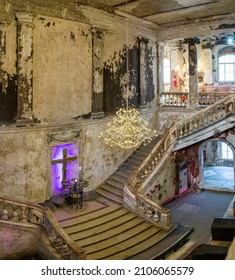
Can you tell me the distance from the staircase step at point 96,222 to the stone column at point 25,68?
411 cm

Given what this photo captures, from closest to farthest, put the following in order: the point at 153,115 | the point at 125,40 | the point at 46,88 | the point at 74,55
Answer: the point at 46,88
the point at 74,55
the point at 125,40
the point at 153,115

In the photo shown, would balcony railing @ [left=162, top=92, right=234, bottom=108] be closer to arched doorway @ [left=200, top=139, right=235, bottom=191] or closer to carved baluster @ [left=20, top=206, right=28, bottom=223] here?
arched doorway @ [left=200, top=139, right=235, bottom=191]

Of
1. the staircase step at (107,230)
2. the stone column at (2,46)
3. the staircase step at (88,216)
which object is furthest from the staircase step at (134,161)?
the stone column at (2,46)

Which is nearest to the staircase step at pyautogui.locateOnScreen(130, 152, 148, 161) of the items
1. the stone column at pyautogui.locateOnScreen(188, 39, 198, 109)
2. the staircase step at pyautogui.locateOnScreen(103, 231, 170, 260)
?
the stone column at pyautogui.locateOnScreen(188, 39, 198, 109)

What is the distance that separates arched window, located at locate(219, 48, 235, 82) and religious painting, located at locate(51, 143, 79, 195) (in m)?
14.2

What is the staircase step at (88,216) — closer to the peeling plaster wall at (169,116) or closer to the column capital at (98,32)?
the peeling plaster wall at (169,116)

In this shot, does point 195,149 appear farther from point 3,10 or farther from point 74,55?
point 3,10

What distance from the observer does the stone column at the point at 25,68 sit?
1155 centimetres

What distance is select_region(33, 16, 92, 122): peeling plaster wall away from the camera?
39.9ft

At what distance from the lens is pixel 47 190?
496 inches

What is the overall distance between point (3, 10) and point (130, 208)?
28.0ft

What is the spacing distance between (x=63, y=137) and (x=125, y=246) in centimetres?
494

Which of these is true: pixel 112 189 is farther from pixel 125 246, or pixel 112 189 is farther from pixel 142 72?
pixel 142 72
